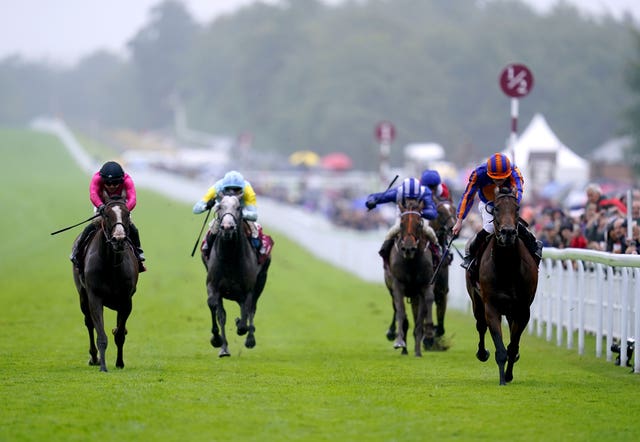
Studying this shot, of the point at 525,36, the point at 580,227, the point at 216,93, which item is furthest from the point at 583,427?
the point at 216,93

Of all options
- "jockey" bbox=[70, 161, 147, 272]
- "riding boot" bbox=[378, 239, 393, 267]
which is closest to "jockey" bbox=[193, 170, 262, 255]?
"riding boot" bbox=[378, 239, 393, 267]

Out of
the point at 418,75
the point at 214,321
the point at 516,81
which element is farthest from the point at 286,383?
the point at 418,75

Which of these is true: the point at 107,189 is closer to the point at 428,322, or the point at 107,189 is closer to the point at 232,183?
the point at 232,183

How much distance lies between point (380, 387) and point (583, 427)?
8.80 ft

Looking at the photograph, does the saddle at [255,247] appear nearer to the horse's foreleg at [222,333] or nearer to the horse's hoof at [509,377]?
the horse's foreleg at [222,333]

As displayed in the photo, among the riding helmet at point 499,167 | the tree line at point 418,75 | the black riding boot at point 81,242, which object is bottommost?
the black riding boot at point 81,242

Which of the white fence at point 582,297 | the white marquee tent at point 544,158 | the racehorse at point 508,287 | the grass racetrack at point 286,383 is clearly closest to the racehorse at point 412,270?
the grass racetrack at point 286,383

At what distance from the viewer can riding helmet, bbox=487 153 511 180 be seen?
11734mm

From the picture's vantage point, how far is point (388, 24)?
117062 millimetres

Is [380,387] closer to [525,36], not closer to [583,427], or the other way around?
[583,427]

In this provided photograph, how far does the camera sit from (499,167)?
11742mm

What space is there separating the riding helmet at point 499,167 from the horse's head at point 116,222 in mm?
3427

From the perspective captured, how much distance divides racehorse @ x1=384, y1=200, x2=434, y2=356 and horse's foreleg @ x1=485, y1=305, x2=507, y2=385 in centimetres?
283

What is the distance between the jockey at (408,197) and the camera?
14.7m
